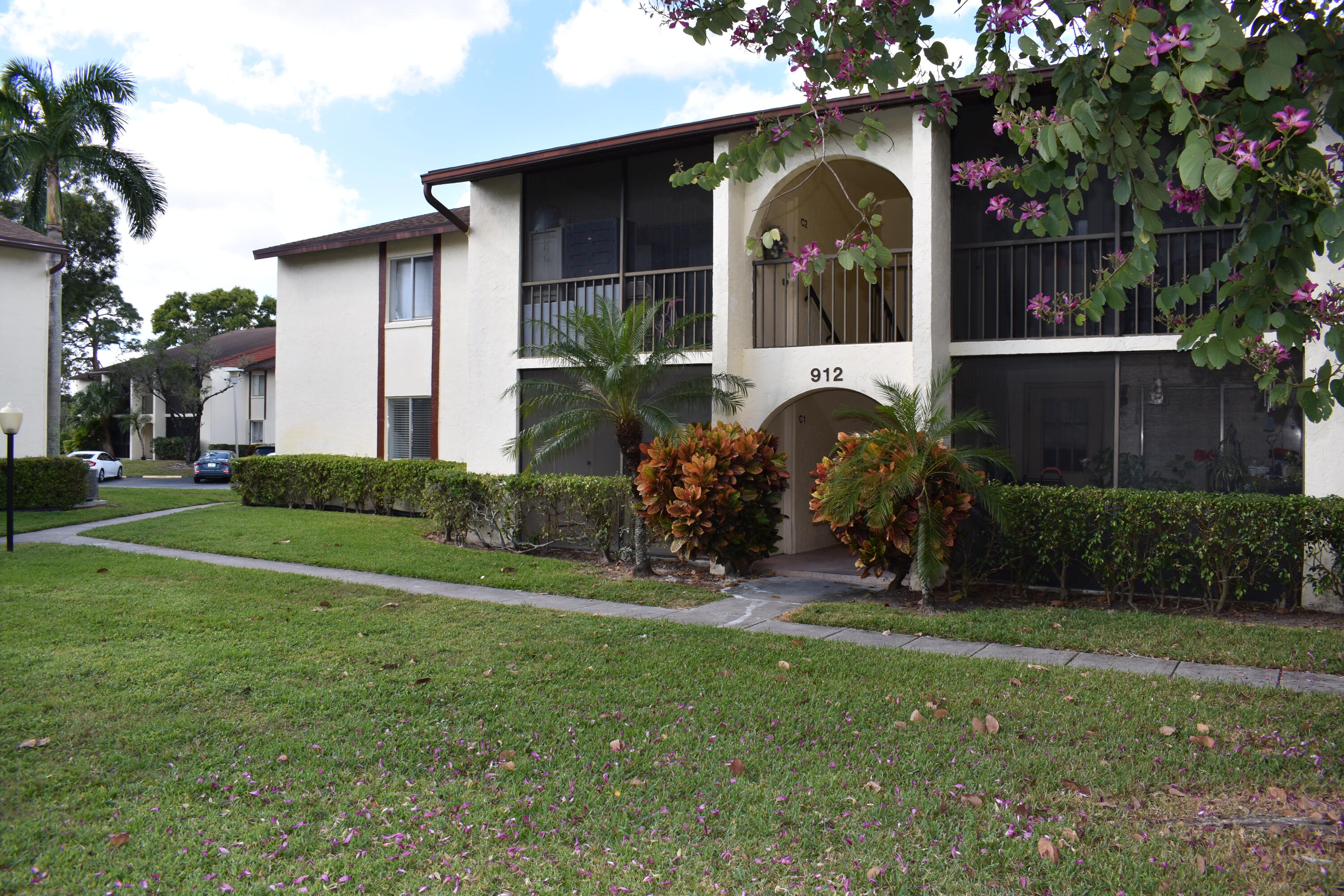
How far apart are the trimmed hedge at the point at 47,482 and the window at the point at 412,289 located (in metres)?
7.61

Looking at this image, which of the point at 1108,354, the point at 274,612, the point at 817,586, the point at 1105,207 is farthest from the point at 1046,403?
the point at 274,612

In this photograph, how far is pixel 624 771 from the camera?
15.4 ft

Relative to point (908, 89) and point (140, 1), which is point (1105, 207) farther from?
point (140, 1)

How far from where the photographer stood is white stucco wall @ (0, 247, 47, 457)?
20219 millimetres

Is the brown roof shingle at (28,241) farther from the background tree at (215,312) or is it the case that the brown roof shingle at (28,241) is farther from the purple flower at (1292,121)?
the background tree at (215,312)

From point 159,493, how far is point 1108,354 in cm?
2248

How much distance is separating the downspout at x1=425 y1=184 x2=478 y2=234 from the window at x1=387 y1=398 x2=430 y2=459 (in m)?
4.02

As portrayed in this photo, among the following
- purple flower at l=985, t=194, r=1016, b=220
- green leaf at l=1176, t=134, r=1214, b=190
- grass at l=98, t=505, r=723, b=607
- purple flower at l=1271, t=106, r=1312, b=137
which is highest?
purple flower at l=985, t=194, r=1016, b=220

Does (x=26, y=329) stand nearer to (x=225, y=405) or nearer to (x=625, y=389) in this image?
(x=625, y=389)

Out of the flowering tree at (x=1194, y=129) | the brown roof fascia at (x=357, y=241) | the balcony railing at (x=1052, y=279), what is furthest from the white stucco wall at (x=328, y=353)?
the flowering tree at (x=1194, y=129)

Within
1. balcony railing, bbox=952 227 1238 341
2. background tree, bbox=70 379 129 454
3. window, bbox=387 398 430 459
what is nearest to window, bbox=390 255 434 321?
window, bbox=387 398 430 459

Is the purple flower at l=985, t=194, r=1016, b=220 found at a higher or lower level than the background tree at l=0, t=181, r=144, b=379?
lower

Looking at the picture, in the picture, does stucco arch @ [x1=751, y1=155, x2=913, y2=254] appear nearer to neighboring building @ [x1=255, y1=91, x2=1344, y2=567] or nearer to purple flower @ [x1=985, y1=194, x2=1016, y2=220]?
neighboring building @ [x1=255, y1=91, x2=1344, y2=567]

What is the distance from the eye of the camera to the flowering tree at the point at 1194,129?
3316 mm
